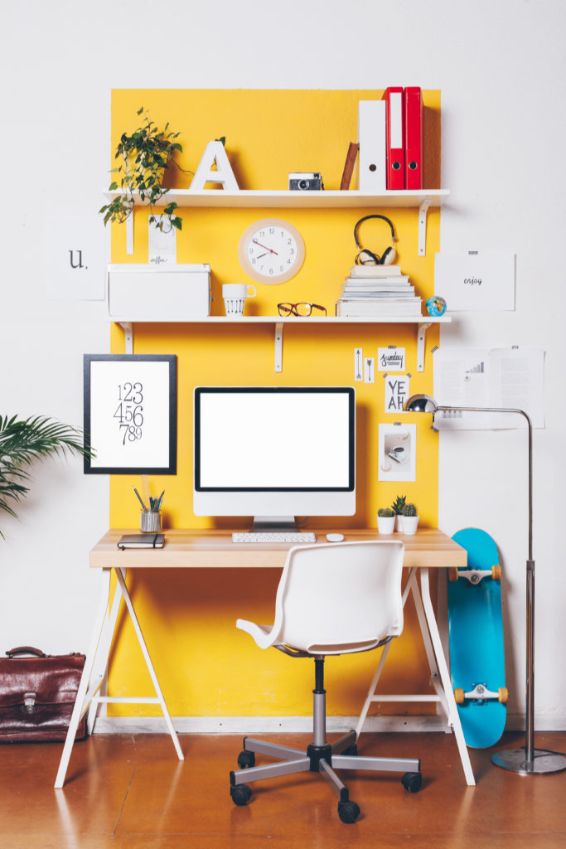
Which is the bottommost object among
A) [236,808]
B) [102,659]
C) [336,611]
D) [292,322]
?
[236,808]

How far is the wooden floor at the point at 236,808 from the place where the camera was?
254 cm

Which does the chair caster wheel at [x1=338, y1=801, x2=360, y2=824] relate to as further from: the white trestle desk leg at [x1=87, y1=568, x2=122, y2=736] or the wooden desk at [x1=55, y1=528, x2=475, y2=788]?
the white trestle desk leg at [x1=87, y1=568, x2=122, y2=736]

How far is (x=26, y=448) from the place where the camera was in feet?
10.6

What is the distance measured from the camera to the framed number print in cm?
342

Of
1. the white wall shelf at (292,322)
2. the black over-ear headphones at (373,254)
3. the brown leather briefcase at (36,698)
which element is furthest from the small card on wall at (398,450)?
the brown leather briefcase at (36,698)

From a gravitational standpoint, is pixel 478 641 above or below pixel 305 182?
below

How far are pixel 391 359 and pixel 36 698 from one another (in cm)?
185

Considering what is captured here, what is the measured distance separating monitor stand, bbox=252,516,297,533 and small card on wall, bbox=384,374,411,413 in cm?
60

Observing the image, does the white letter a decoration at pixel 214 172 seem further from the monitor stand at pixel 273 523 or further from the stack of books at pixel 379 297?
the monitor stand at pixel 273 523

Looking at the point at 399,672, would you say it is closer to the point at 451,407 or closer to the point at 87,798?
the point at 451,407

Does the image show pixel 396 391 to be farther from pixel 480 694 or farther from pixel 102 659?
pixel 102 659

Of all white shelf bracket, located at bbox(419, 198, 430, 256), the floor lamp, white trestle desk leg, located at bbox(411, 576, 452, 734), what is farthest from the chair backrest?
white shelf bracket, located at bbox(419, 198, 430, 256)

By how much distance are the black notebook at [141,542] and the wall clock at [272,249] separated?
1.10 meters

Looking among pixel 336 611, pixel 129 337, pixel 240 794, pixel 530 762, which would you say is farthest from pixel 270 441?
pixel 530 762
